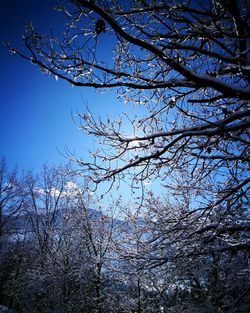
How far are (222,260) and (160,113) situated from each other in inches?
165

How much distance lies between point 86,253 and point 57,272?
1662 mm

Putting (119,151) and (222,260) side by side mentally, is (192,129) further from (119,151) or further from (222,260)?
(222,260)

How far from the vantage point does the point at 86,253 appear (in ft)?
43.0

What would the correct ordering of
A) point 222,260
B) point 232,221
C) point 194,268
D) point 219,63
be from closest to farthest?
point 219,63 → point 232,221 → point 194,268 → point 222,260

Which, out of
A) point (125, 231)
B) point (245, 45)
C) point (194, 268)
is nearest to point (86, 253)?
point (125, 231)

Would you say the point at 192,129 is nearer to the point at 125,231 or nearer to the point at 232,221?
the point at 232,221

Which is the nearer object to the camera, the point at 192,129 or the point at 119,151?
the point at 192,129

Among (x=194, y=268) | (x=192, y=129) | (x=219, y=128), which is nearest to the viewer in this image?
(x=219, y=128)

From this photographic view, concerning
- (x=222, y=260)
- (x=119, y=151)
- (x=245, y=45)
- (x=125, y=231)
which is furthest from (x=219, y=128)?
(x=125, y=231)

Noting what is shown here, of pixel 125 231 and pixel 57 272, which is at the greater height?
pixel 125 231

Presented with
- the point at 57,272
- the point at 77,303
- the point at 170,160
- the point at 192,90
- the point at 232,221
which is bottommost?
the point at 77,303

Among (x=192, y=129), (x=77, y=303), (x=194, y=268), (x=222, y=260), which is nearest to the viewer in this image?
(x=192, y=129)

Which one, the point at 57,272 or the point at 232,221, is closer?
the point at 232,221

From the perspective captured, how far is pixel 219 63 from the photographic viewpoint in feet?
12.5
